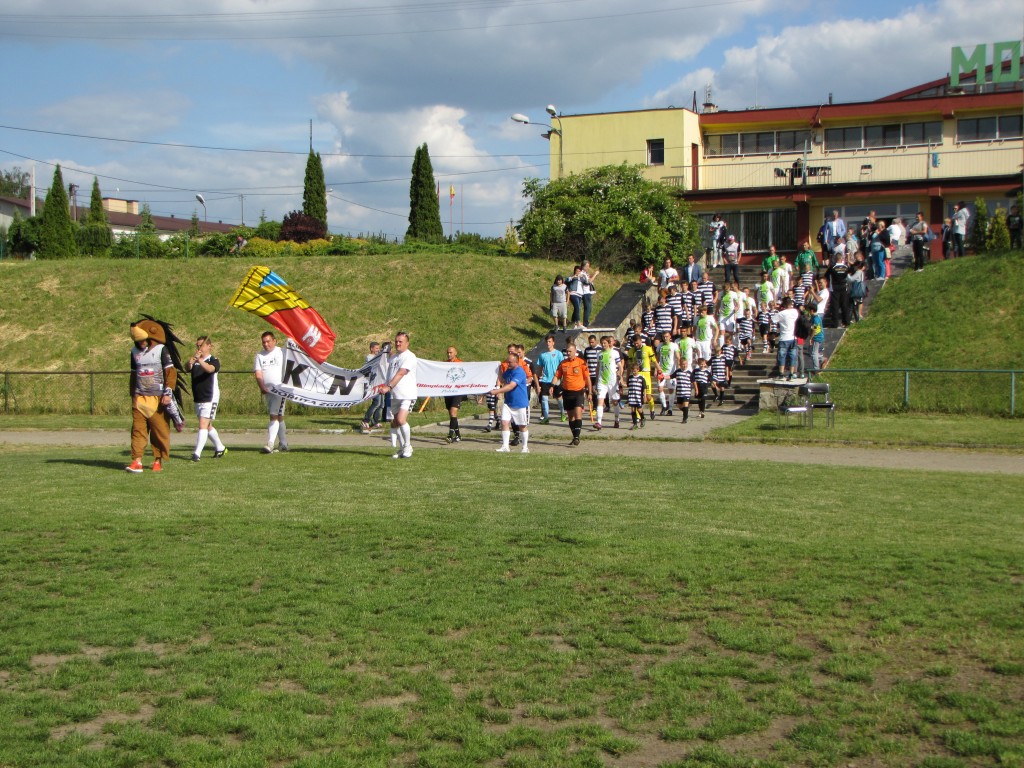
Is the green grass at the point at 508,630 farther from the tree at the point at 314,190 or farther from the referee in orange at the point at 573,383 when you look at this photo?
the tree at the point at 314,190

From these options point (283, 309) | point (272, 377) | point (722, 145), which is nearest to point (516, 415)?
point (272, 377)

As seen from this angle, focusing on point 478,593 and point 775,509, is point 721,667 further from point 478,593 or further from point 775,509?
point 775,509

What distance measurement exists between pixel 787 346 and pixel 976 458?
7.25m

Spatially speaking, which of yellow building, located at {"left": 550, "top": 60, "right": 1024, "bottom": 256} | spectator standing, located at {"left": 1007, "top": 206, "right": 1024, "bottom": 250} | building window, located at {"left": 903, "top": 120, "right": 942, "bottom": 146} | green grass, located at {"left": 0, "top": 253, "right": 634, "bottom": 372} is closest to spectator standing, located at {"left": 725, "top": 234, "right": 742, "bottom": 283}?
green grass, located at {"left": 0, "top": 253, "right": 634, "bottom": 372}

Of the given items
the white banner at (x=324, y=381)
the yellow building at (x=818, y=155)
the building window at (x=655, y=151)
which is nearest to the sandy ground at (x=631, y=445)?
the white banner at (x=324, y=381)

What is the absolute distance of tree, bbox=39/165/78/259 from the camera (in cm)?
4800

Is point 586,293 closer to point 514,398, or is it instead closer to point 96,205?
point 514,398

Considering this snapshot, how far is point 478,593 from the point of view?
8.23 meters

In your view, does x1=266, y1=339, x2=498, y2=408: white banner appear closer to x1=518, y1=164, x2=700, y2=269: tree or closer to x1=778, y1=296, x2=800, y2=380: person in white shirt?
x1=778, y1=296, x2=800, y2=380: person in white shirt

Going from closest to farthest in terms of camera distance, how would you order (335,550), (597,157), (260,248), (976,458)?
(335,550) → (976,458) → (260,248) → (597,157)

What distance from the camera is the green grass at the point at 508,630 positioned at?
555 cm

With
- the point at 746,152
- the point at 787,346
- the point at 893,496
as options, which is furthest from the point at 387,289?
the point at 893,496

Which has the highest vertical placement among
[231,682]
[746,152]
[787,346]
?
[746,152]

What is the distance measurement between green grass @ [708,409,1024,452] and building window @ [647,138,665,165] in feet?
87.2
